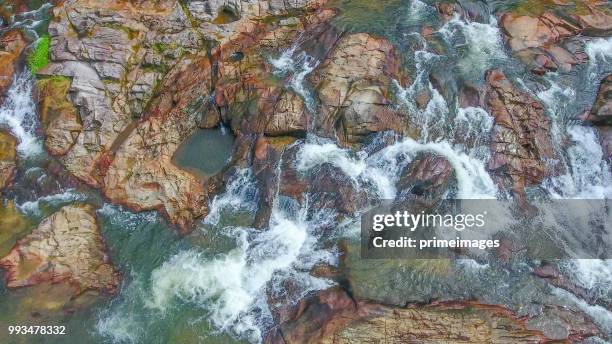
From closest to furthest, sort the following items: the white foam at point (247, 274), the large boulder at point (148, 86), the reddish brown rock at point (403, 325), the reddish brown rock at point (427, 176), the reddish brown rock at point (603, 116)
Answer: the reddish brown rock at point (403, 325)
the white foam at point (247, 274)
the reddish brown rock at point (427, 176)
the reddish brown rock at point (603, 116)
the large boulder at point (148, 86)

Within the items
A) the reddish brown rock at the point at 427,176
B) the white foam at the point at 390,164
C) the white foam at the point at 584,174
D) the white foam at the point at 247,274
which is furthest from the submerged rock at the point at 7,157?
the white foam at the point at 584,174

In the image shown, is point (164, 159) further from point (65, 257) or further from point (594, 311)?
point (594, 311)

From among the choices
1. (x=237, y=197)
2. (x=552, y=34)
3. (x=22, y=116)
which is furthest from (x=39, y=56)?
(x=552, y=34)

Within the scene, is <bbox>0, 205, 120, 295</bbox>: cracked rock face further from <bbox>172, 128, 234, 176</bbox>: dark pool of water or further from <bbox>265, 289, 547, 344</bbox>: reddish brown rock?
<bbox>265, 289, 547, 344</bbox>: reddish brown rock

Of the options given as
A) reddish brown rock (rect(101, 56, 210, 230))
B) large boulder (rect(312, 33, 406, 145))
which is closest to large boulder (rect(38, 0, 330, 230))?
reddish brown rock (rect(101, 56, 210, 230))

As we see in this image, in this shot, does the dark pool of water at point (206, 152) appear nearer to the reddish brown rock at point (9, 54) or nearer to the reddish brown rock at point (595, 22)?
the reddish brown rock at point (9, 54)
